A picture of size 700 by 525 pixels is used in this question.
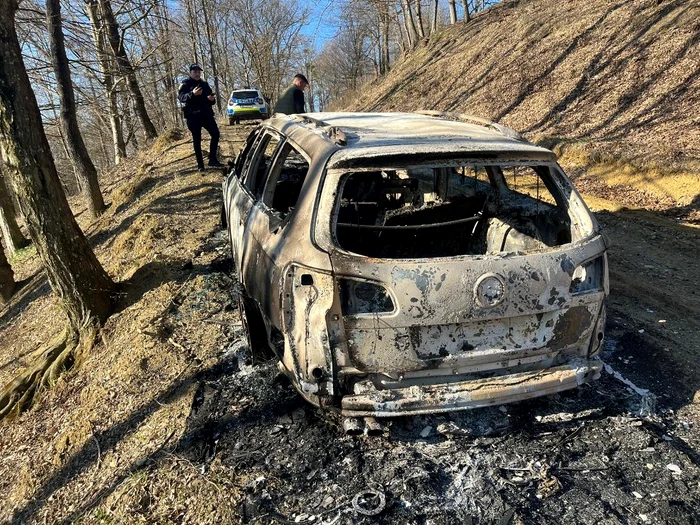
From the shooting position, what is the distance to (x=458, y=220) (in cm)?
334

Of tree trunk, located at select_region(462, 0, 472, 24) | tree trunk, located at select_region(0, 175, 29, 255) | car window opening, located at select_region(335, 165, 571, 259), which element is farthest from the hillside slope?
tree trunk, located at select_region(0, 175, 29, 255)

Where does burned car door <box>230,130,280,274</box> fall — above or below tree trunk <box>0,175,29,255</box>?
above

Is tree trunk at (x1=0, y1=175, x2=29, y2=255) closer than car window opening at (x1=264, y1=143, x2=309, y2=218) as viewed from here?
No

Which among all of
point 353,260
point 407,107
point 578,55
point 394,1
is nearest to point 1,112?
point 353,260

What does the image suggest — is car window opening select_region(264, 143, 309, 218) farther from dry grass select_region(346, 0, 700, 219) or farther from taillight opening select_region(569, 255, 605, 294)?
dry grass select_region(346, 0, 700, 219)

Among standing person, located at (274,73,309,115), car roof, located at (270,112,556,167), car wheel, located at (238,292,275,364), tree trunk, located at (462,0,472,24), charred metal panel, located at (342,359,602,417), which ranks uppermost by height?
tree trunk, located at (462,0,472,24)

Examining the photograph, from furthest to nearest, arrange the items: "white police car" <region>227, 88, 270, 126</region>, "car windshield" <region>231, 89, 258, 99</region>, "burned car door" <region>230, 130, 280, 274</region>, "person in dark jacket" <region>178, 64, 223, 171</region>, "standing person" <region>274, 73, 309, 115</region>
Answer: "car windshield" <region>231, 89, 258, 99</region>, "white police car" <region>227, 88, 270, 126</region>, "standing person" <region>274, 73, 309, 115</region>, "person in dark jacket" <region>178, 64, 223, 171</region>, "burned car door" <region>230, 130, 280, 274</region>

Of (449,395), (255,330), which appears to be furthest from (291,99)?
(449,395)

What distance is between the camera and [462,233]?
11.7ft

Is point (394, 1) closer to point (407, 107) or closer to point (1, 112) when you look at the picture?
point (407, 107)

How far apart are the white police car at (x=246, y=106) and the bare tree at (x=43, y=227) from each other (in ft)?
50.0

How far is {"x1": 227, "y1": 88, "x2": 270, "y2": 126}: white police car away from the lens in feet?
64.1

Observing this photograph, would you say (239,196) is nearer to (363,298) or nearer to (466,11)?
(363,298)

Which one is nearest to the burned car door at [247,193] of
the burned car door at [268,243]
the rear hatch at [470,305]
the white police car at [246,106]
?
the burned car door at [268,243]
